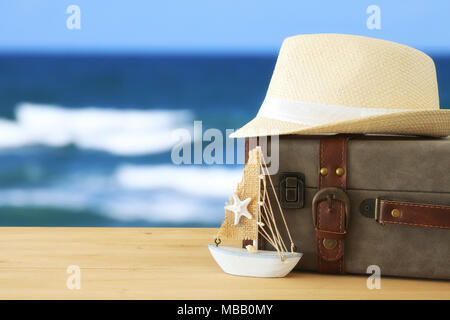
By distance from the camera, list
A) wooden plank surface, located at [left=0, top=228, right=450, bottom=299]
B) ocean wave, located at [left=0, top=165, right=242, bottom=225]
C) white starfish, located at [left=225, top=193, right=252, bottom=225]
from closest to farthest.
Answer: wooden plank surface, located at [left=0, top=228, right=450, bottom=299] → white starfish, located at [left=225, top=193, right=252, bottom=225] → ocean wave, located at [left=0, top=165, right=242, bottom=225]

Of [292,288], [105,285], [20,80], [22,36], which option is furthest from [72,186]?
[292,288]

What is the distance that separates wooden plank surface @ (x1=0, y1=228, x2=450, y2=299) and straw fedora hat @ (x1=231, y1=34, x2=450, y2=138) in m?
0.28

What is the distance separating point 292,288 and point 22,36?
1.91 meters

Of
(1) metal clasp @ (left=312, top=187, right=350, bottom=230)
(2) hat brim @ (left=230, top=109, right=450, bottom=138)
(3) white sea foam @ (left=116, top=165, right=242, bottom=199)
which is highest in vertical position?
(2) hat brim @ (left=230, top=109, right=450, bottom=138)

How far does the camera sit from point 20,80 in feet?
7.64

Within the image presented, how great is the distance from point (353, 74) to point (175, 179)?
4.32 ft

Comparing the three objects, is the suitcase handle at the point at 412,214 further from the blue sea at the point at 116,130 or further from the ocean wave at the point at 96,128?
the ocean wave at the point at 96,128

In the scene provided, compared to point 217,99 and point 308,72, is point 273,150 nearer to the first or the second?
point 308,72

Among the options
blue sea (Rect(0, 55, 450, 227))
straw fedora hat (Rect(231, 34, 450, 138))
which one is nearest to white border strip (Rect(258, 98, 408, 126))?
straw fedora hat (Rect(231, 34, 450, 138))

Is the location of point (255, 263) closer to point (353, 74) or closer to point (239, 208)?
point (239, 208)

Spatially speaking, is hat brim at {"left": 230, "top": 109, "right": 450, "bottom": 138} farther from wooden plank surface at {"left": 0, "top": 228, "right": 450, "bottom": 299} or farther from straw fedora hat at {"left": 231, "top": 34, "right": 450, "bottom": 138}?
wooden plank surface at {"left": 0, "top": 228, "right": 450, "bottom": 299}

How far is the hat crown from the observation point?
1.04 meters

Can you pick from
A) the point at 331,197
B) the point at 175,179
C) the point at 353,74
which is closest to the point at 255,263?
the point at 331,197

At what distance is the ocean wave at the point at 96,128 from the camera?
227 cm
